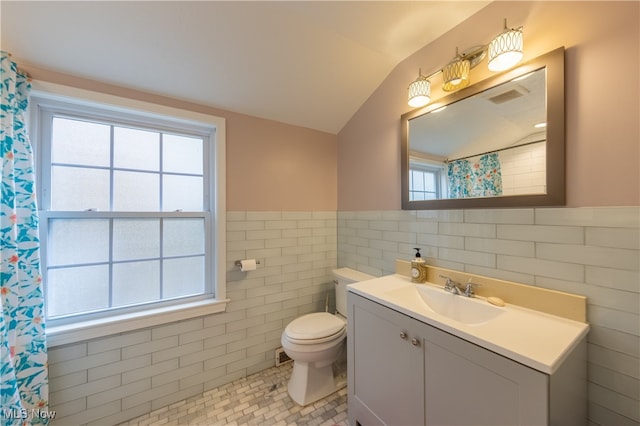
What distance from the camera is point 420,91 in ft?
4.92

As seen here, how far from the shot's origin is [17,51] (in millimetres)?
→ 1271

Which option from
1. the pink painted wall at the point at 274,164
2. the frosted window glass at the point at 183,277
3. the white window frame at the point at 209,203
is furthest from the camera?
the pink painted wall at the point at 274,164

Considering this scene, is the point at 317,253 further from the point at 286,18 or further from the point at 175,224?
the point at 286,18

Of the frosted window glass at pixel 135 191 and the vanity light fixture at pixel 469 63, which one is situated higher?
the vanity light fixture at pixel 469 63

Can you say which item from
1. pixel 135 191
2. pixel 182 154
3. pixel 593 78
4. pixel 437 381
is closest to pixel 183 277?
pixel 135 191

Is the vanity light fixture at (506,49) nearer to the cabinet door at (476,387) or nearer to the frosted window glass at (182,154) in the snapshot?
the cabinet door at (476,387)

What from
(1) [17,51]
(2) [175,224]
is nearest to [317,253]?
(2) [175,224]

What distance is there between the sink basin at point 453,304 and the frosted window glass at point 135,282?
1603 millimetres

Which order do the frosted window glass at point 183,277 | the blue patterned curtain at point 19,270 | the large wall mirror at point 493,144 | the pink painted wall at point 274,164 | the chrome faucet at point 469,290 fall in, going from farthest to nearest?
the pink painted wall at point 274,164, the frosted window glass at point 183,277, the chrome faucet at point 469,290, the blue patterned curtain at point 19,270, the large wall mirror at point 493,144

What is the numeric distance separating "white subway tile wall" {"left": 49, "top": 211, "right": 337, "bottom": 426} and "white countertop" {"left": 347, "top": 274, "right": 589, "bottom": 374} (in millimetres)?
1121

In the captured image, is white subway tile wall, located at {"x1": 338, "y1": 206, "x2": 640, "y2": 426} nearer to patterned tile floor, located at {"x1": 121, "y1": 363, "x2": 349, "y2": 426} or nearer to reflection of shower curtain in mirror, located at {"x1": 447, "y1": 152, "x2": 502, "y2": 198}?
reflection of shower curtain in mirror, located at {"x1": 447, "y1": 152, "x2": 502, "y2": 198}

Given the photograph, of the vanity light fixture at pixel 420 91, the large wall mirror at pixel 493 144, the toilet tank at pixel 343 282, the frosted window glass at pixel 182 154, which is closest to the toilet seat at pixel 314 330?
the toilet tank at pixel 343 282

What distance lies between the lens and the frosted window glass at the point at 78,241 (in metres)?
1.47

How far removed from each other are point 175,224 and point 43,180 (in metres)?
0.72
